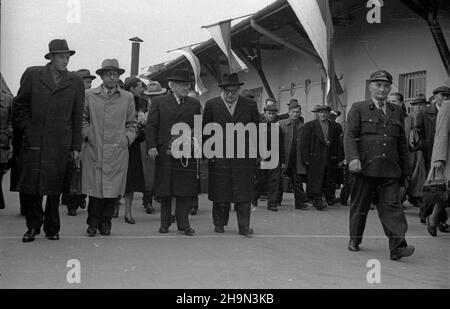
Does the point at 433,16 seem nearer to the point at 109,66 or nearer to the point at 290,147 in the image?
the point at 290,147

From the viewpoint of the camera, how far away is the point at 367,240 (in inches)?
312

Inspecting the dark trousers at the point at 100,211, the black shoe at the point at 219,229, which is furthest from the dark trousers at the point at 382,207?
the dark trousers at the point at 100,211

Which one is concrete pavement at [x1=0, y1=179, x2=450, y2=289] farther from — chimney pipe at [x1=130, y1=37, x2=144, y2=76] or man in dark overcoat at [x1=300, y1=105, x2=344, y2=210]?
man in dark overcoat at [x1=300, y1=105, x2=344, y2=210]

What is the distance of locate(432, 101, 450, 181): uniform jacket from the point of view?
294 inches

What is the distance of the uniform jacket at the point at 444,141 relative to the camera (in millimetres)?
7461

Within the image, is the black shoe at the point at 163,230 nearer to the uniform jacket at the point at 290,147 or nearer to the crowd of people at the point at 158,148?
the crowd of people at the point at 158,148

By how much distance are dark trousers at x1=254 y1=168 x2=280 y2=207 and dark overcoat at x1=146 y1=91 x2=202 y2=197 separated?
11.0 feet

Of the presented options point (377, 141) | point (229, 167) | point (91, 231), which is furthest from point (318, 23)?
point (91, 231)

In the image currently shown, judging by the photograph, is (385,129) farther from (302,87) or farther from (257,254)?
(302,87)

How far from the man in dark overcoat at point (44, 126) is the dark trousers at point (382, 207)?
3.02 meters

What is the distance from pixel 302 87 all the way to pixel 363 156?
599 centimetres

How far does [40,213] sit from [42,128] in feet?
2.93

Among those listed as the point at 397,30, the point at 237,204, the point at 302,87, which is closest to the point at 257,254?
the point at 237,204

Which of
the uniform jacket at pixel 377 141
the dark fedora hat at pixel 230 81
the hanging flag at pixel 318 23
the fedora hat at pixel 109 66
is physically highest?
the hanging flag at pixel 318 23
